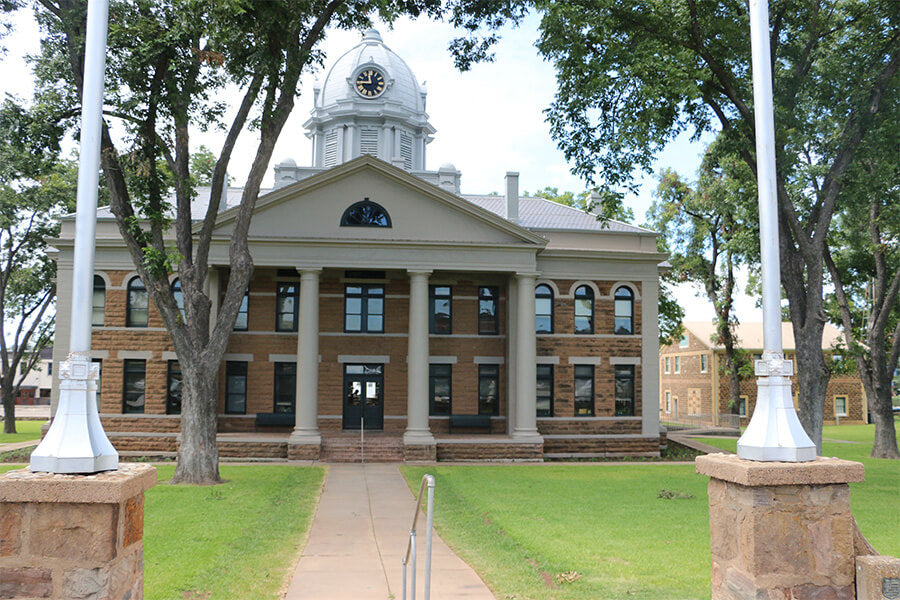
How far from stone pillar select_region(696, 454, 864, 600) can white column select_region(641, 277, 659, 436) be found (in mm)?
22030

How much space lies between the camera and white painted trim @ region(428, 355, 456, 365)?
2756cm

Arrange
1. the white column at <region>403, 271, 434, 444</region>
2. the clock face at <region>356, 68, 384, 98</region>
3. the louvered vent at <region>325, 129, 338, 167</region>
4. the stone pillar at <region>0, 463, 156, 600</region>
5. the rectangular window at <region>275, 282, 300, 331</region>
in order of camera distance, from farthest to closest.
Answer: the louvered vent at <region>325, 129, 338, 167</region> → the clock face at <region>356, 68, 384, 98</region> → the rectangular window at <region>275, 282, 300, 331</region> → the white column at <region>403, 271, 434, 444</region> → the stone pillar at <region>0, 463, 156, 600</region>

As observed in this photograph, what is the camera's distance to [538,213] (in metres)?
30.8

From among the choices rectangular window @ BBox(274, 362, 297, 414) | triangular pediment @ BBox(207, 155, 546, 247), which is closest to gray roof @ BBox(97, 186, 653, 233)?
triangular pediment @ BBox(207, 155, 546, 247)

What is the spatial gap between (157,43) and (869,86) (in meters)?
17.1

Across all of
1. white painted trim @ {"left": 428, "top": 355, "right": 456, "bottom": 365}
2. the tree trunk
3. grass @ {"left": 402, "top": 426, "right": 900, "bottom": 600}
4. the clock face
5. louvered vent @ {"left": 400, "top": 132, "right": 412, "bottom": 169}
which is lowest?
grass @ {"left": 402, "top": 426, "right": 900, "bottom": 600}

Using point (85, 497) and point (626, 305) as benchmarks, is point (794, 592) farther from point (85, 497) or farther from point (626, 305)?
point (626, 305)

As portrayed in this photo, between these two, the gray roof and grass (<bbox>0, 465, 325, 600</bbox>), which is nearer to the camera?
grass (<bbox>0, 465, 325, 600</bbox>)

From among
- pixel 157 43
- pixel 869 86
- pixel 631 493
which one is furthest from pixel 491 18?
pixel 631 493

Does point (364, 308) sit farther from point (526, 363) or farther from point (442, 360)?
point (526, 363)

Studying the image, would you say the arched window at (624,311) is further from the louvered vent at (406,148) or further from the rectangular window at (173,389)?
the rectangular window at (173,389)

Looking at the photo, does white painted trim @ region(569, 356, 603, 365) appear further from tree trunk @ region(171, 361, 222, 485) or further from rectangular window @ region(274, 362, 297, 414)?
tree trunk @ region(171, 361, 222, 485)

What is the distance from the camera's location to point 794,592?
236 inches

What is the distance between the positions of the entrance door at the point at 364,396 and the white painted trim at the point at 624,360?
8774 millimetres
